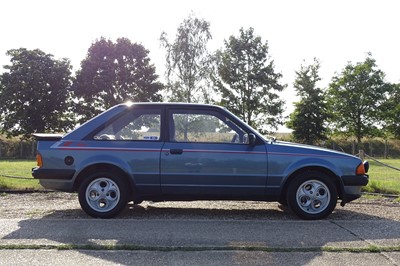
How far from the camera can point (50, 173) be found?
6953mm

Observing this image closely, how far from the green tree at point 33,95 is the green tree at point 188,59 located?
13.7 metres

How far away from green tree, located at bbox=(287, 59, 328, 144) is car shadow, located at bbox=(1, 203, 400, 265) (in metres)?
41.1

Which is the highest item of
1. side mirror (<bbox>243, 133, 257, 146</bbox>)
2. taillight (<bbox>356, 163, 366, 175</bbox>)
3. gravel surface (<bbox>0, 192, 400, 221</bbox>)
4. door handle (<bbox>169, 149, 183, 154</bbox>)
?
side mirror (<bbox>243, 133, 257, 146</bbox>)

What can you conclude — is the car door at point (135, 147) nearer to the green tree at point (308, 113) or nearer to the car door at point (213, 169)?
the car door at point (213, 169)

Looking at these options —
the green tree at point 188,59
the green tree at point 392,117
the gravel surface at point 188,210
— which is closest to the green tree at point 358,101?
the green tree at point 392,117

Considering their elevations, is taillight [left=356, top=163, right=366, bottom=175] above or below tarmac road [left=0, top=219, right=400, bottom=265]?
above

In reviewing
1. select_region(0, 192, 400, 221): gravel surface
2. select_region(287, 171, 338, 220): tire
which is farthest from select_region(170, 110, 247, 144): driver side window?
select_region(0, 192, 400, 221): gravel surface

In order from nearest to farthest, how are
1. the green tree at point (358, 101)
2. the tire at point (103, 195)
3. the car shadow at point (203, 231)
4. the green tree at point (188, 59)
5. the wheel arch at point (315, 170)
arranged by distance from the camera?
1. the car shadow at point (203, 231)
2. the tire at point (103, 195)
3. the wheel arch at point (315, 170)
4. the green tree at point (188, 59)
5. the green tree at point (358, 101)

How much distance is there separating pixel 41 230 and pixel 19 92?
43211mm

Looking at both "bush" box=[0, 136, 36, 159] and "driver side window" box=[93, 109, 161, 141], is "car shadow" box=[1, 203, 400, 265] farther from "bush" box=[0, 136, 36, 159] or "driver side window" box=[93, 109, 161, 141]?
"bush" box=[0, 136, 36, 159]

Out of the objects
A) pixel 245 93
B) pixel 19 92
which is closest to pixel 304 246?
pixel 245 93

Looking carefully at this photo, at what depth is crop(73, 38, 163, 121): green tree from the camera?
1839 inches

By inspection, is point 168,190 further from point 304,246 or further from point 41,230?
point 304,246

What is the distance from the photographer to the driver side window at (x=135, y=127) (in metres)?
7.10
